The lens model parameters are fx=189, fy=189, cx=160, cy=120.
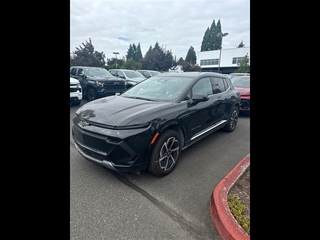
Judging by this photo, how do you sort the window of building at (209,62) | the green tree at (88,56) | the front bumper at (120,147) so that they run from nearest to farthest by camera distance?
the front bumper at (120,147) < the green tree at (88,56) < the window of building at (209,62)

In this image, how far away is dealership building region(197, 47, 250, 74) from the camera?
4628 cm

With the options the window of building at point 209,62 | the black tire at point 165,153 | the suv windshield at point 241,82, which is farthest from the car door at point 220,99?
the window of building at point 209,62

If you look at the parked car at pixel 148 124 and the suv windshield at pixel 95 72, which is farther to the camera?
the suv windshield at pixel 95 72

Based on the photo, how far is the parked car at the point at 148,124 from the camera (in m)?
2.61

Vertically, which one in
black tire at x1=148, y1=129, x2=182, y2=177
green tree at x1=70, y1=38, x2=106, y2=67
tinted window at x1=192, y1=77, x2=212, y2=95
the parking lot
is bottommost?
the parking lot

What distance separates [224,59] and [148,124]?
52.2m

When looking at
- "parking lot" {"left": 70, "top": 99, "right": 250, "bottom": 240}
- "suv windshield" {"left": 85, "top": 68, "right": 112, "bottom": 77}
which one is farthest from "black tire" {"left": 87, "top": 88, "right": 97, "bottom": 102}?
"parking lot" {"left": 70, "top": 99, "right": 250, "bottom": 240}

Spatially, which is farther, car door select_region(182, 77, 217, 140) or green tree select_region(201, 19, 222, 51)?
green tree select_region(201, 19, 222, 51)

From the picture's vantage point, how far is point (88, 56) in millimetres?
24906

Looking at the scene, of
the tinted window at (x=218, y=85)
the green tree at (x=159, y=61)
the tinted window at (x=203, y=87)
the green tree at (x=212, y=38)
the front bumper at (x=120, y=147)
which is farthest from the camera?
the green tree at (x=212, y=38)

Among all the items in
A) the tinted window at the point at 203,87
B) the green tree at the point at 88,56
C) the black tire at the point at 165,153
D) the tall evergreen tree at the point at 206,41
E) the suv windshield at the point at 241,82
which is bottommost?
the black tire at the point at 165,153

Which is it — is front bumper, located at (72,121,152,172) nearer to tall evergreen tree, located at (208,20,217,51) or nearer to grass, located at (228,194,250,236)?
Result: grass, located at (228,194,250,236)

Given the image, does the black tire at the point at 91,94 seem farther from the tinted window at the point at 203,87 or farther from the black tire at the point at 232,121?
the black tire at the point at 232,121
